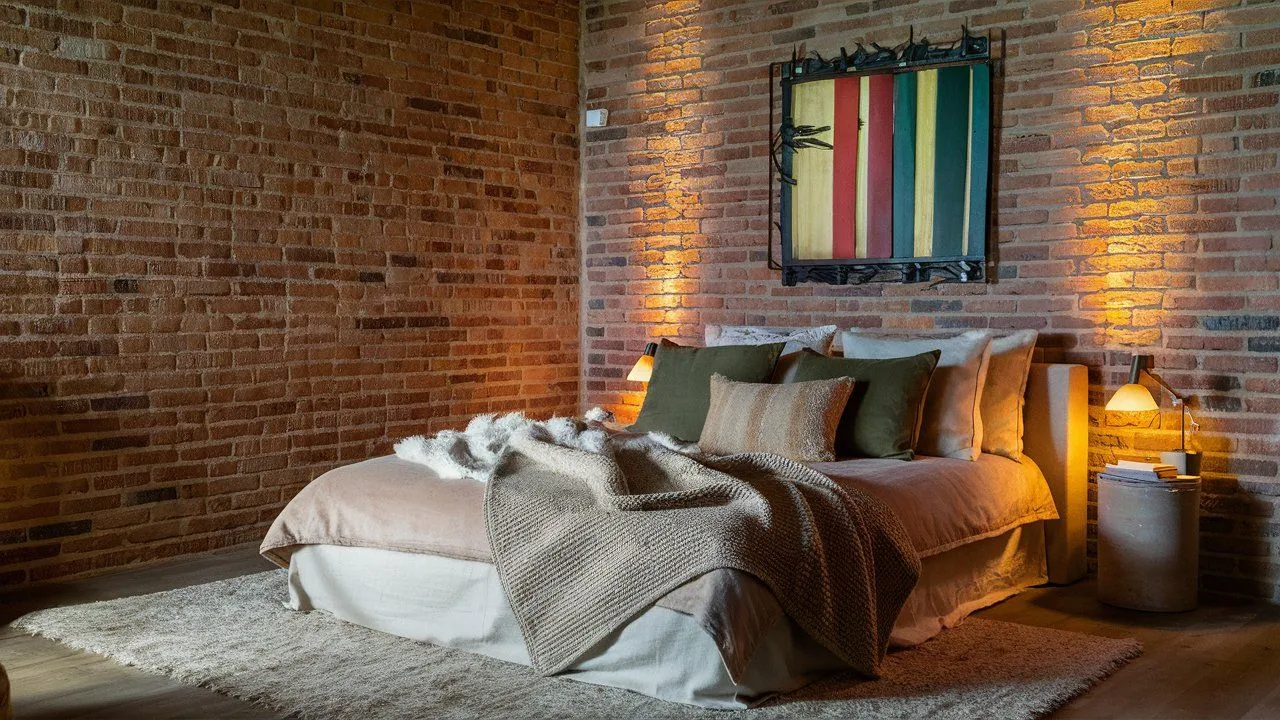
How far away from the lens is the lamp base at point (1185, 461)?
169 inches

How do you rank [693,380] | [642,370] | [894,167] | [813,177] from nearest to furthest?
[693,380] < [894,167] < [813,177] < [642,370]

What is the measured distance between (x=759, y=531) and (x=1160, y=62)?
104 inches

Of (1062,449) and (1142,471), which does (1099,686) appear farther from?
(1062,449)

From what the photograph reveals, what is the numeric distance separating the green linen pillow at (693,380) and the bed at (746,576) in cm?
71

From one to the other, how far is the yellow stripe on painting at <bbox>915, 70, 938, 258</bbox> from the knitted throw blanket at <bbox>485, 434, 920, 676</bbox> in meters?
1.86

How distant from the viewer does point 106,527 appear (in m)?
4.77

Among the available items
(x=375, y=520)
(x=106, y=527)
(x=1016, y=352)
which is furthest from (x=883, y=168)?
(x=106, y=527)

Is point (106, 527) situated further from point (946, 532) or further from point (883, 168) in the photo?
point (883, 168)

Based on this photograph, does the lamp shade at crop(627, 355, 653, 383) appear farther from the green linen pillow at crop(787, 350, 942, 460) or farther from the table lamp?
the table lamp

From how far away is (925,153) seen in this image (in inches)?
204

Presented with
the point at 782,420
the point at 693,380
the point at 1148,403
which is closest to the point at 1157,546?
the point at 1148,403

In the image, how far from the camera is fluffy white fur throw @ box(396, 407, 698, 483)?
12.9 feet

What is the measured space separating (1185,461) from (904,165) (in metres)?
1.74

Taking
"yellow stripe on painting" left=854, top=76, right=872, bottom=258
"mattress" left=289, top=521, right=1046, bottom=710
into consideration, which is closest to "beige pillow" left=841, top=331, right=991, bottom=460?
"mattress" left=289, top=521, right=1046, bottom=710
